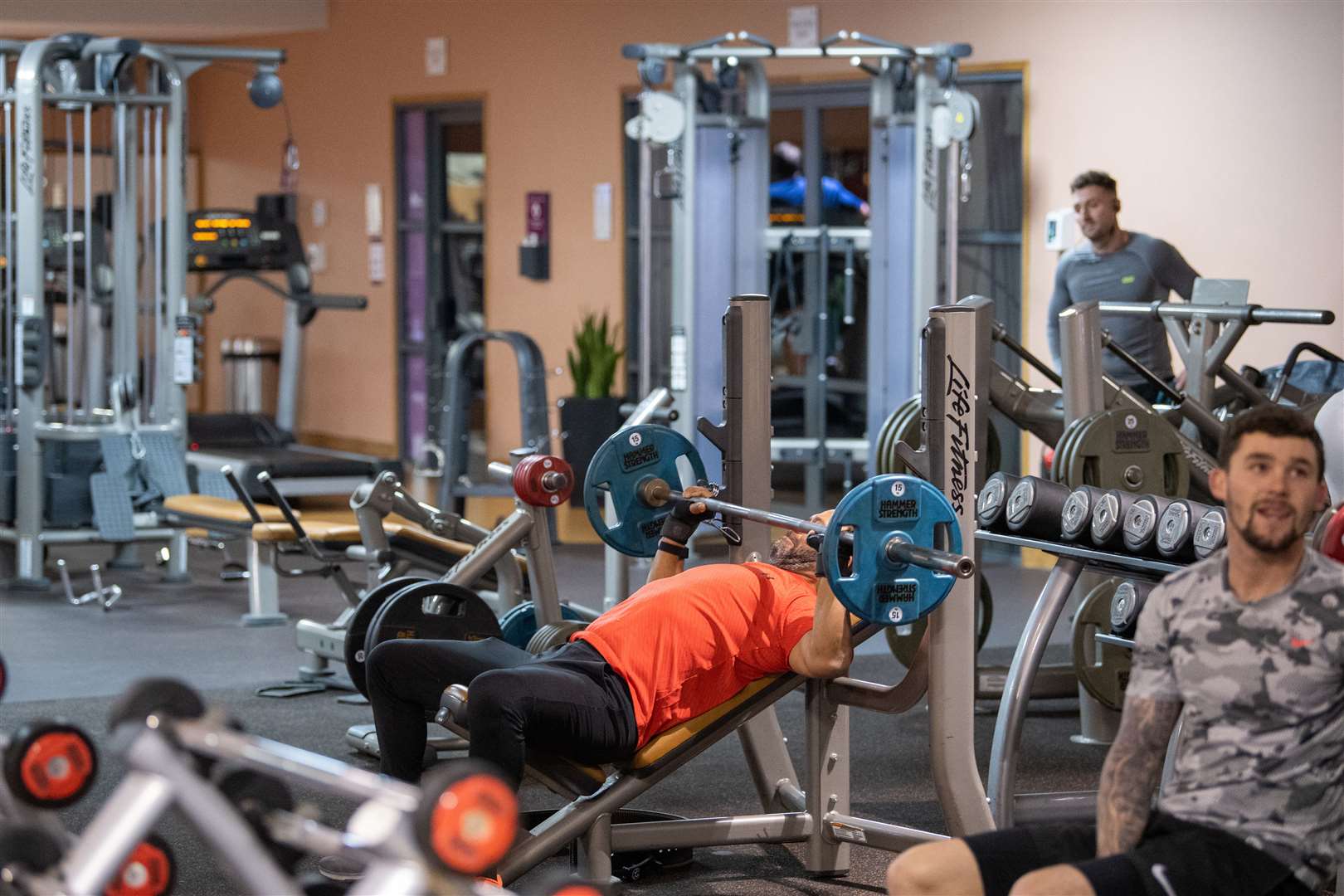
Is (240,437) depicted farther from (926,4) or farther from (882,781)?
(882,781)

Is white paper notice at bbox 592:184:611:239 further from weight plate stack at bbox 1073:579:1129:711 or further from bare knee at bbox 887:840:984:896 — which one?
bare knee at bbox 887:840:984:896

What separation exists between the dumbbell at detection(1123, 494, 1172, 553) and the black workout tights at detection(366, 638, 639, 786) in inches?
39.3

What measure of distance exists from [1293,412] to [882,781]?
94.0 inches

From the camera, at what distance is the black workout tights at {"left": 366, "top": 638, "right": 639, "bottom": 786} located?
315 centimetres

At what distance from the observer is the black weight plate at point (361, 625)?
427 cm

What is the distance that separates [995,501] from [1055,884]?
57.0 inches

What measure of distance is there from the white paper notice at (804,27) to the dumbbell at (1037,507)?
5.27 metres

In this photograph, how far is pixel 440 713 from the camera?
3.39 meters

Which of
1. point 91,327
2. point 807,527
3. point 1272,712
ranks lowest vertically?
point 1272,712

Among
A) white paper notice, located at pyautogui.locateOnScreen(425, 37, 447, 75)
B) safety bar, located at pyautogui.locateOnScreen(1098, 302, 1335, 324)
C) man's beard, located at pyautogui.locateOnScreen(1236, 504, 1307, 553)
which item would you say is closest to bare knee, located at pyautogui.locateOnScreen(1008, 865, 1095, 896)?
man's beard, located at pyautogui.locateOnScreen(1236, 504, 1307, 553)

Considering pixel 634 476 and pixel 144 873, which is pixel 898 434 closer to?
pixel 634 476

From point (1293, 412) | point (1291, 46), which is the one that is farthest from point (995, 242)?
point (1293, 412)

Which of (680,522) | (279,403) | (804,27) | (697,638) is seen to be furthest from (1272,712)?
(279,403)

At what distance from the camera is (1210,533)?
10.3 feet
